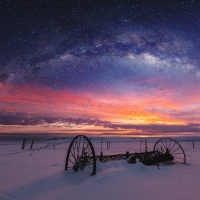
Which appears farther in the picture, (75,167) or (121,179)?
(75,167)

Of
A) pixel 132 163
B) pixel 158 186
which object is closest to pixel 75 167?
pixel 132 163

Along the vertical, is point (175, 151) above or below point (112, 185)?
below

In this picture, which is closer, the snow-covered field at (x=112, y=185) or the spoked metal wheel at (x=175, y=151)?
the snow-covered field at (x=112, y=185)

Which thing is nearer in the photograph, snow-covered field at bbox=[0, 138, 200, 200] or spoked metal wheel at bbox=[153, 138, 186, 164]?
snow-covered field at bbox=[0, 138, 200, 200]

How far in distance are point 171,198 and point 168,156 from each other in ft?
25.8

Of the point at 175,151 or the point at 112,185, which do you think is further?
the point at 175,151

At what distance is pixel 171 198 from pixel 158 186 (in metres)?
1.49

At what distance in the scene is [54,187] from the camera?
996cm

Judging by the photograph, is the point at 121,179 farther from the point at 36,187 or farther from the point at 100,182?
the point at 36,187

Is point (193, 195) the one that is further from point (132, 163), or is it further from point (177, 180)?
point (132, 163)

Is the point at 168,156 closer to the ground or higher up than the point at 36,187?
higher up

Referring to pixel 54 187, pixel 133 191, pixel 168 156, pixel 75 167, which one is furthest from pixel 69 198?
pixel 168 156

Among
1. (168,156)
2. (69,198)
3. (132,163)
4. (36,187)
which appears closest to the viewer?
(69,198)

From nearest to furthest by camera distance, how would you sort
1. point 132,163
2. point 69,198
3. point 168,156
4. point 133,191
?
point 69,198
point 133,191
point 132,163
point 168,156
